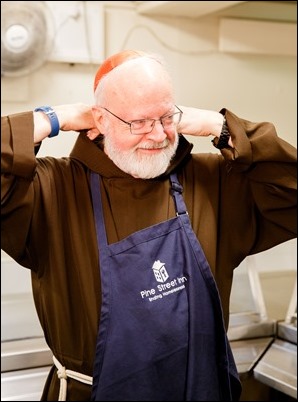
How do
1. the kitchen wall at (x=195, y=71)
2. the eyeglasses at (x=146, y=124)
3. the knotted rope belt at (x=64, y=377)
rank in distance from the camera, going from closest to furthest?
the eyeglasses at (x=146, y=124) → the knotted rope belt at (x=64, y=377) → the kitchen wall at (x=195, y=71)

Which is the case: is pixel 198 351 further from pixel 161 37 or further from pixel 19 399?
pixel 161 37

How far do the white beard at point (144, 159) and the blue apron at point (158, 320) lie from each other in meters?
0.08

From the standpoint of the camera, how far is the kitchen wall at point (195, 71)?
1887 millimetres

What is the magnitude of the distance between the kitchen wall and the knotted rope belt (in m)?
0.76

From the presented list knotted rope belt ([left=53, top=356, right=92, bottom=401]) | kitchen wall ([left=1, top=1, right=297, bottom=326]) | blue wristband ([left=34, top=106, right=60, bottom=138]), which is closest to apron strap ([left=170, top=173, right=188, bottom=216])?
blue wristband ([left=34, top=106, right=60, bottom=138])

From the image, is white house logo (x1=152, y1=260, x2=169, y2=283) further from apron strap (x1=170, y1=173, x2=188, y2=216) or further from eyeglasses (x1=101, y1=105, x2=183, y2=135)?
eyeglasses (x1=101, y1=105, x2=183, y2=135)

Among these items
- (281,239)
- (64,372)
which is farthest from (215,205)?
(64,372)

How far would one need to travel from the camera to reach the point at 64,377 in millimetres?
990

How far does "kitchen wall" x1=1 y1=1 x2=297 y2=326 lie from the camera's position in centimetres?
189

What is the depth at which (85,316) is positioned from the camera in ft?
3.05

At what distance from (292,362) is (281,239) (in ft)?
2.58

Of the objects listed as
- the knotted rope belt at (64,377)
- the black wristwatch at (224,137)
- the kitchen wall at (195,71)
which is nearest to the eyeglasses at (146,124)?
the black wristwatch at (224,137)

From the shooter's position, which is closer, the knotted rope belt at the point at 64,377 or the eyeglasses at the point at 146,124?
the eyeglasses at the point at 146,124

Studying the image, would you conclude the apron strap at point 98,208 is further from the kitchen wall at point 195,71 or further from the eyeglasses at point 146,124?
the kitchen wall at point 195,71
